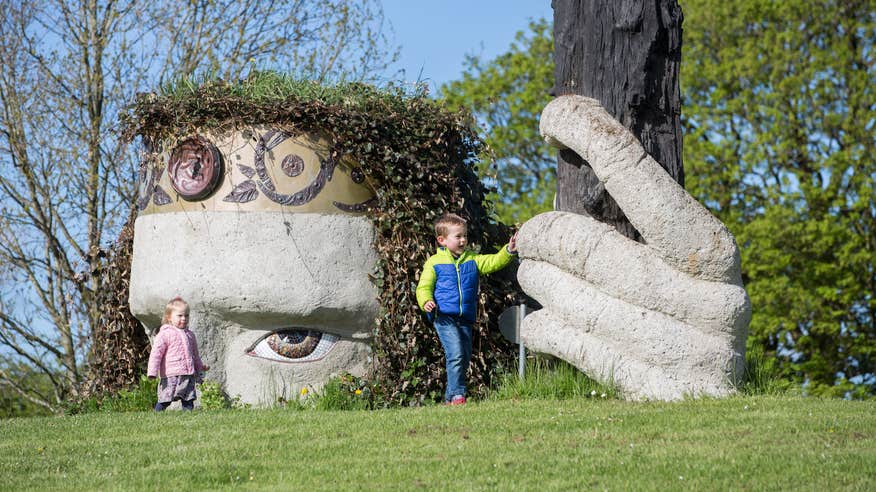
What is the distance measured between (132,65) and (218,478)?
9583mm

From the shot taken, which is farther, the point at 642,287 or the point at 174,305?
the point at 174,305

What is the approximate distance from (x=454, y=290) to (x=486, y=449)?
2499mm

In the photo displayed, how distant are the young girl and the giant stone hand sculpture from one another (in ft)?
9.82

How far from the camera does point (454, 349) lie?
7.81m

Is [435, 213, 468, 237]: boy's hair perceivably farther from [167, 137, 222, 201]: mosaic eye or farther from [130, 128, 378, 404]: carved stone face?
[167, 137, 222, 201]: mosaic eye

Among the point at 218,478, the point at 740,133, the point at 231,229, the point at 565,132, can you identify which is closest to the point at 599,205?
the point at 565,132

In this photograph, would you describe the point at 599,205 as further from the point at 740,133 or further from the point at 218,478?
the point at 740,133

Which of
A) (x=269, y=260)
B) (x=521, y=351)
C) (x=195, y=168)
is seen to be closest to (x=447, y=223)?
(x=521, y=351)

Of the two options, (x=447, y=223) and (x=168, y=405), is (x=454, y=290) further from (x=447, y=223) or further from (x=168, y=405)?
(x=168, y=405)

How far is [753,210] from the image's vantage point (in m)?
17.6

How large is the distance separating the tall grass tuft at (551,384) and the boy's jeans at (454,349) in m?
0.31

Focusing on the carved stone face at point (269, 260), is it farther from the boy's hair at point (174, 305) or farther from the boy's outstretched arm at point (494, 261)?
the boy's outstretched arm at point (494, 261)

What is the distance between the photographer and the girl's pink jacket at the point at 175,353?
838 centimetres

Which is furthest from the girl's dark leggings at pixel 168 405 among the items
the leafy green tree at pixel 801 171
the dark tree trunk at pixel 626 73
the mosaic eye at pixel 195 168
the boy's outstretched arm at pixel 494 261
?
the leafy green tree at pixel 801 171
